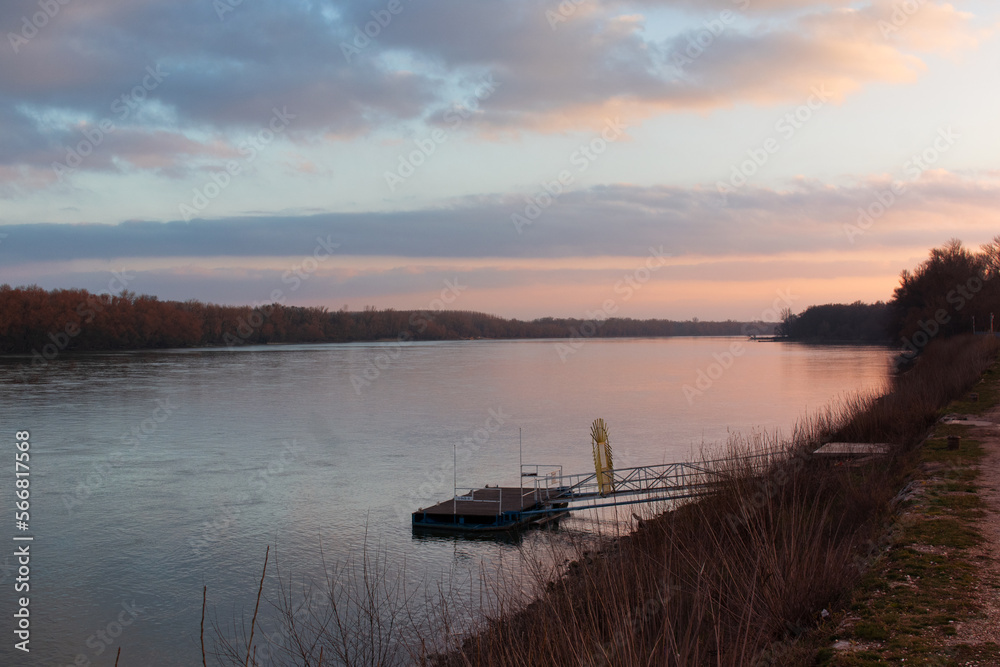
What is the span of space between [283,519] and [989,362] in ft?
106

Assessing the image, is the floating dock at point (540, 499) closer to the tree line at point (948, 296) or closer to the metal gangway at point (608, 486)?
the metal gangway at point (608, 486)

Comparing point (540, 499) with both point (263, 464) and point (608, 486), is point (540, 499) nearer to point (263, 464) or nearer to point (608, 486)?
point (608, 486)

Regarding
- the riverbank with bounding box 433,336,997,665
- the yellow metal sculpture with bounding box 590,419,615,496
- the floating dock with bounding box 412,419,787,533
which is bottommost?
the floating dock with bounding box 412,419,787,533

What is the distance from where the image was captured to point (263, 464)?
84.5 feet

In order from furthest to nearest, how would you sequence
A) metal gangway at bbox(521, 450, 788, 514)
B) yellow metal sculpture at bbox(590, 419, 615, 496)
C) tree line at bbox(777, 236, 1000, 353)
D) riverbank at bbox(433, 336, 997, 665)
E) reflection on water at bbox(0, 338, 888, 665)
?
tree line at bbox(777, 236, 1000, 353) → yellow metal sculpture at bbox(590, 419, 615, 496) → metal gangway at bbox(521, 450, 788, 514) → reflection on water at bbox(0, 338, 888, 665) → riverbank at bbox(433, 336, 997, 665)

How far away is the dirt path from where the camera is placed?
5.79 meters

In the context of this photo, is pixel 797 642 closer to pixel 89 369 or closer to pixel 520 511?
pixel 520 511

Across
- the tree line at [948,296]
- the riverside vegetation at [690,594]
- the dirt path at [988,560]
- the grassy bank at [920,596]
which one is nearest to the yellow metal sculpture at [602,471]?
the riverside vegetation at [690,594]

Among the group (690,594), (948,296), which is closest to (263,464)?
(690,594)

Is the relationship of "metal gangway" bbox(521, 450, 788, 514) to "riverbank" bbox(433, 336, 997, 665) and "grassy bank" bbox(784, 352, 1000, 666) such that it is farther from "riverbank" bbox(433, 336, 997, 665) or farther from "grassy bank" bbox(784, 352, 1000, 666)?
"grassy bank" bbox(784, 352, 1000, 666)

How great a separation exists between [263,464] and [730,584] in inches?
833

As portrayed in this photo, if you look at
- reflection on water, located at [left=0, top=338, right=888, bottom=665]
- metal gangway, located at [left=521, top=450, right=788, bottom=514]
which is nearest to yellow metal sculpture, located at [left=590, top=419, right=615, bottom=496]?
metal gangway, located at [left=521, top=450, right=788, bottom=514]

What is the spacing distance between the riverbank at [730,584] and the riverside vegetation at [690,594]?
26 millimetres

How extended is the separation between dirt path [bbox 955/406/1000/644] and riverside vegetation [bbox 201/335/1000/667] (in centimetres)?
Result: 65
